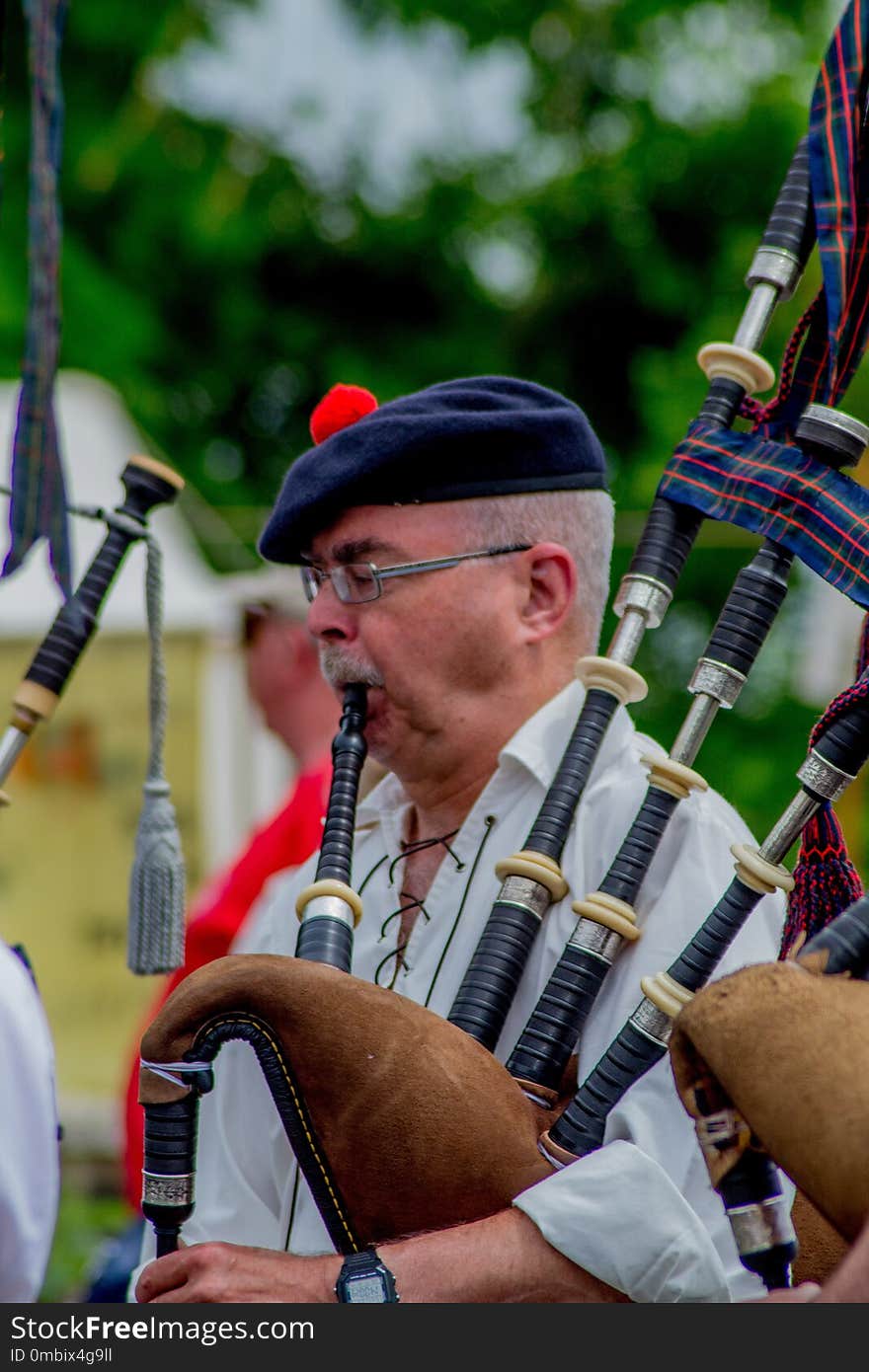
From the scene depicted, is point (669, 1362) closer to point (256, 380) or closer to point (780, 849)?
point (780, 849)

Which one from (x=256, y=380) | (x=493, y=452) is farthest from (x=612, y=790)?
(x=256, y=380)

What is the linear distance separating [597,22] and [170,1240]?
11.3 meters

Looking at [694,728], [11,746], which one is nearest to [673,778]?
[694,728]

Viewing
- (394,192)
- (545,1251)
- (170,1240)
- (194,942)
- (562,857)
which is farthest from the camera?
(394,192)

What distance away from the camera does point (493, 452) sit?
1.81m

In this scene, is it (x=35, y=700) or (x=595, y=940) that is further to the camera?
(x=35, y=700)

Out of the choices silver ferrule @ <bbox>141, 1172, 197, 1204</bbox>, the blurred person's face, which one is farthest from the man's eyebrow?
the blurred person's face

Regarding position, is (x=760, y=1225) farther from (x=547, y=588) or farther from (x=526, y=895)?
(x=547, y=588)

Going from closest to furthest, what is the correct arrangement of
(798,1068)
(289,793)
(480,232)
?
(798,1068)
(289,793)
(480,232)

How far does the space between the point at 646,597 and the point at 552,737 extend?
239 mm

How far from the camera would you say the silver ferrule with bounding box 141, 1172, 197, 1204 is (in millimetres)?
1520

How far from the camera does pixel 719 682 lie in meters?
1.58

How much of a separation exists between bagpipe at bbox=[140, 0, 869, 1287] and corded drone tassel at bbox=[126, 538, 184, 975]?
0.37m

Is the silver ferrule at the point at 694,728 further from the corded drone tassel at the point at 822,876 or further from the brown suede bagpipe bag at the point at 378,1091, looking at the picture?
the brown suede bagpipe bag at the point at 378,1091
